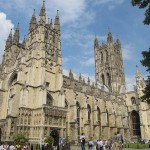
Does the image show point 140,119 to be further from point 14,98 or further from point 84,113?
point 14,98

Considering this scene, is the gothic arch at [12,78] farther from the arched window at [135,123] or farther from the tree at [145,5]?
the arched window at [135,123]

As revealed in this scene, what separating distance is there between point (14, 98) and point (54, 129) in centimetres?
927

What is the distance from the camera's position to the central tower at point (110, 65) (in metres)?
67.3

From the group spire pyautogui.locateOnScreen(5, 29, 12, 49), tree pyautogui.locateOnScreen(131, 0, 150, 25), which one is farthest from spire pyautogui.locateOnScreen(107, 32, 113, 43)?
tree pyautogui.locateOnScreen(131, 0, 150, 25)

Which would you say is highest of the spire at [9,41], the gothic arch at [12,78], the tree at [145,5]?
the spire at [9,41]

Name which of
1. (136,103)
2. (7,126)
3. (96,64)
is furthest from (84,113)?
(96,64)

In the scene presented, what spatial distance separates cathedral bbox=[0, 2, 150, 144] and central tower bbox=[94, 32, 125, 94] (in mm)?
7760

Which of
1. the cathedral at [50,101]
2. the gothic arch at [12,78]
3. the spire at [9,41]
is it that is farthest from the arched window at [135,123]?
the spire at [9,41]

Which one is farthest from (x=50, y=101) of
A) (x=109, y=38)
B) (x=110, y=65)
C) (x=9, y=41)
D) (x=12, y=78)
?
(x=109, y=38)

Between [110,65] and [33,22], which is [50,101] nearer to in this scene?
[33,22]

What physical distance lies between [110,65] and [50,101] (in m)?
37.9

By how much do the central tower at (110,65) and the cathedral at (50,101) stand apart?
776cm

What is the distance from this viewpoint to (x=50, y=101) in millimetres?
37000

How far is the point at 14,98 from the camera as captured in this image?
3434 cm
